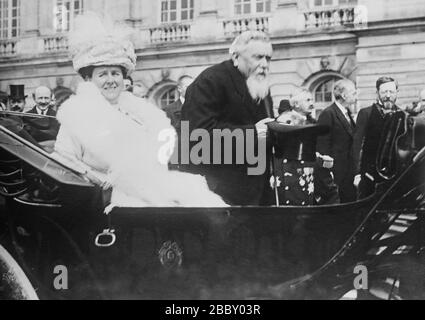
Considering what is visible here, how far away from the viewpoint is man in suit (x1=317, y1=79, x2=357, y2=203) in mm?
3742

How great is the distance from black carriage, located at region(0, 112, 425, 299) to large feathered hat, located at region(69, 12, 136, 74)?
23.2 inches

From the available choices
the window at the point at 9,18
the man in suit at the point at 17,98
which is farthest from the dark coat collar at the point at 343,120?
the window at the point at 9,18

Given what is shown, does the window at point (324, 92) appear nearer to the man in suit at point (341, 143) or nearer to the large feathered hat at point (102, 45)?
the man in suit at point (341, 143)

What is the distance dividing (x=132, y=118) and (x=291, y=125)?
2.90 feet

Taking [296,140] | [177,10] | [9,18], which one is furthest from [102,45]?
[296,140]

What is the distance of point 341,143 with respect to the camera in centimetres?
377

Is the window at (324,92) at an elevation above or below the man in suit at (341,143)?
above

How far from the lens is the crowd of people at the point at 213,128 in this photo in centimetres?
377

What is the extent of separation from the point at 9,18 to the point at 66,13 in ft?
1.31

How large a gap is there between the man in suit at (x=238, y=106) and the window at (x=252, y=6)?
0.41 feet

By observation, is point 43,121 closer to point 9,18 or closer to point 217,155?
point 9,18

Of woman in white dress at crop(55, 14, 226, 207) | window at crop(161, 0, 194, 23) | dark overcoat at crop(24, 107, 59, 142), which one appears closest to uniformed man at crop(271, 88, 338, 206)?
woman in white dress at crop(55, 14, 226, 207)

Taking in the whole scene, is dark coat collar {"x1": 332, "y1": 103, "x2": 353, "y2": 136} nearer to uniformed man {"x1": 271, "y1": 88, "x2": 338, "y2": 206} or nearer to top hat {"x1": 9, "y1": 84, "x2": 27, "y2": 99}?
uniformed man {"x1": 271, "y1": 88, "x2": 338, "y2": 206}
